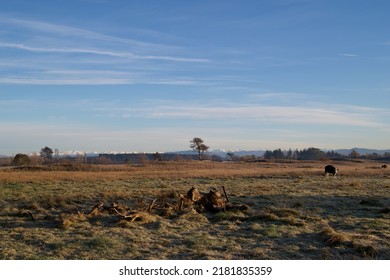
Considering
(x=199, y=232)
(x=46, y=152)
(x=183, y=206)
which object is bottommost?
(x=199, y=232)

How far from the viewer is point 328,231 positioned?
12.8 meters

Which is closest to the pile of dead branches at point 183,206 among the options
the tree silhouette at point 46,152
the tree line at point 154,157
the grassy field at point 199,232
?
the grassy field at point 199,232

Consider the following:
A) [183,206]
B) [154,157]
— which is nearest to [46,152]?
[154,157]

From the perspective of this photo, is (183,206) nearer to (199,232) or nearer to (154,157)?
(199,232)

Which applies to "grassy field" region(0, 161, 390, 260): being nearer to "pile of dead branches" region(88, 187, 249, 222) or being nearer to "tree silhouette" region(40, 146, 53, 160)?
"pile of dead branches" region(88, 187, 249, 222)

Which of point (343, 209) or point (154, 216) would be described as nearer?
point (154, 216)

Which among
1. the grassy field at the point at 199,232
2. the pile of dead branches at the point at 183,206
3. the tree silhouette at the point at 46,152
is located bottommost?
the grassy field at the point at 199,232

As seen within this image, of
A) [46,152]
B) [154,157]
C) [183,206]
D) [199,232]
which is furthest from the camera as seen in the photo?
[46,152]

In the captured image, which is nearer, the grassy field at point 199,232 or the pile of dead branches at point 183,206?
the grassy field at point 199,232

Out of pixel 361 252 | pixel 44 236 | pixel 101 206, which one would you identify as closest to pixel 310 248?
pixel 361 252

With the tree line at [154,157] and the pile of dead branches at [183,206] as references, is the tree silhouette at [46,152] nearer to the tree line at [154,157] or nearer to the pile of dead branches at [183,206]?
the tree line at [154,157]

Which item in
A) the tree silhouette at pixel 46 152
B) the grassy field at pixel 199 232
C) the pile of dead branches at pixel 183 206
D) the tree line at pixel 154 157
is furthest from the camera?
the tree silhouette at pixel 46 152

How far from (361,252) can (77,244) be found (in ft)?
24.1
